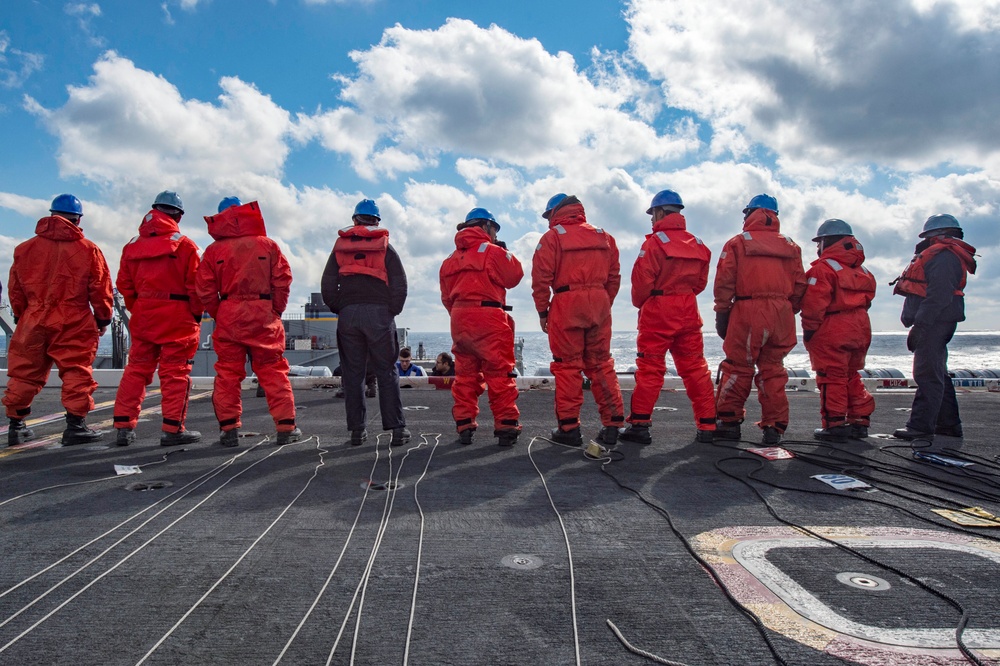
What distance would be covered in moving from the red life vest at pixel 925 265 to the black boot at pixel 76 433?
23.1ft

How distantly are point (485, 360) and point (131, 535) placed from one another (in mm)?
2879

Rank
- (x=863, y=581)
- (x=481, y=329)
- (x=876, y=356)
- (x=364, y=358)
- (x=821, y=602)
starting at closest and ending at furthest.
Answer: (x=821, y=602) → (x=863, y=581) → (x=481, y=329) → (x=364, y=358) → (x=876, y=356)

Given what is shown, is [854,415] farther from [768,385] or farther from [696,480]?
[696,480]

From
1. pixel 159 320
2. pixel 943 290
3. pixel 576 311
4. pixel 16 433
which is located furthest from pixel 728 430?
pixel 16 433

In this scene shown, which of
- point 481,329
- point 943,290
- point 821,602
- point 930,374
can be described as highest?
point 943,290

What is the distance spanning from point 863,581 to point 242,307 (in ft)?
14.3

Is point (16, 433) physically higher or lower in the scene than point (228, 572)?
higher

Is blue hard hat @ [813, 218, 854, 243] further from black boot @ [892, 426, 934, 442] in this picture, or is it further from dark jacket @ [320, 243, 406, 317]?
dark jacket @ [320, 243, 406, 317]

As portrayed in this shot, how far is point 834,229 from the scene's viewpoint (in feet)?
18.1

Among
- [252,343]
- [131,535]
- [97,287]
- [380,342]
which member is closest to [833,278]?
[380,342]

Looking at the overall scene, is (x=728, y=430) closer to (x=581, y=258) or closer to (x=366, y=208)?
(x=581, y=258)

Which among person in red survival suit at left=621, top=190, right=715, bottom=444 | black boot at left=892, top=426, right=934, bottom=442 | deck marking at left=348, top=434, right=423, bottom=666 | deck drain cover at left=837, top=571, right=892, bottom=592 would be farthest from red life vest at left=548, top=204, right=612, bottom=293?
deck drain cover at left=837, top=571, right=892, bottom=592

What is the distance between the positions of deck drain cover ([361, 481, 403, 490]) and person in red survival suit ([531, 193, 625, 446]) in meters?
1.82

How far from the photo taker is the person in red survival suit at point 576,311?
4.87 m
